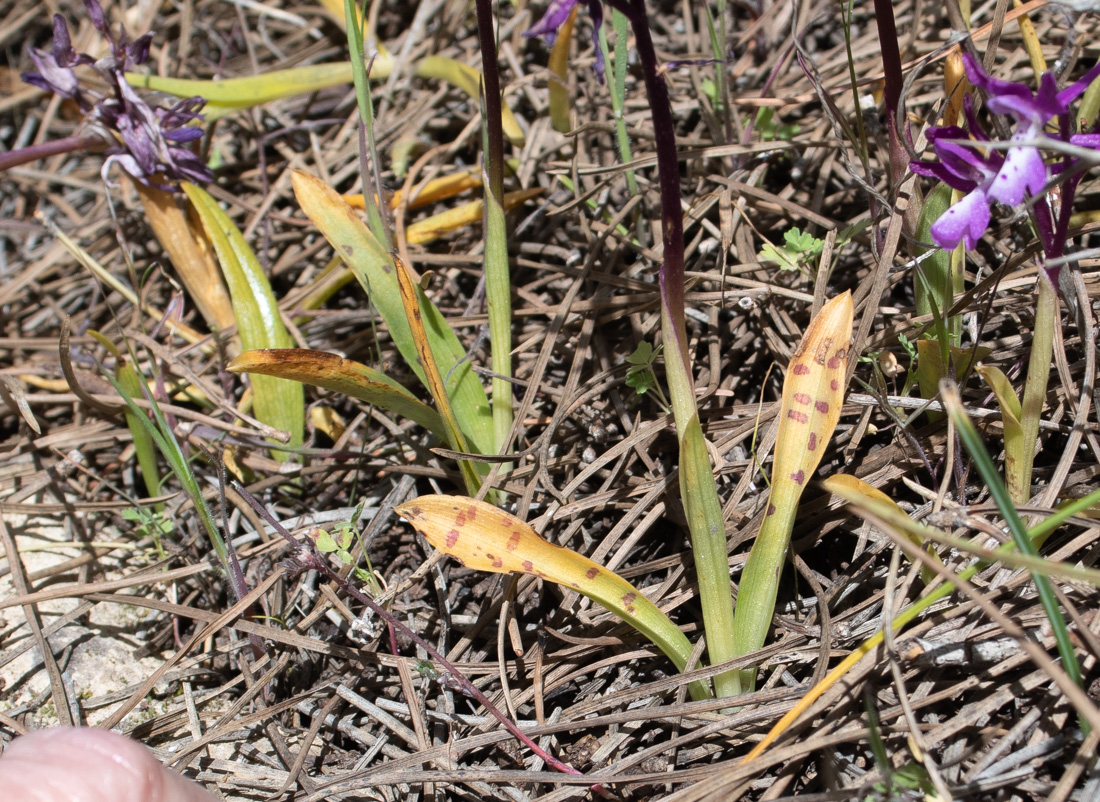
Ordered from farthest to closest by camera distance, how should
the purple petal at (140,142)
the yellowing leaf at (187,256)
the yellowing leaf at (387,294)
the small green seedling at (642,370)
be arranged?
the yellowing leaf at (187,256) → the purple petal at (140,142) → the yellowing leaf at (387,294) → the small green seedling at (642,370)

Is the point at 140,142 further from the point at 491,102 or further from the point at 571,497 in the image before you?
the point at 571,497

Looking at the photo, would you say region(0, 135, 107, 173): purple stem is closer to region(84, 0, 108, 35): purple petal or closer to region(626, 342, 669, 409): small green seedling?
region(84, 0, 108, 35): purple petal

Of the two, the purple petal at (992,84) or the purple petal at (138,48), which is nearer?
the purple petal at (992,84)

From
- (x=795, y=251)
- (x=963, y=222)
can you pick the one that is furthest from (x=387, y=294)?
(x=963, y=222)

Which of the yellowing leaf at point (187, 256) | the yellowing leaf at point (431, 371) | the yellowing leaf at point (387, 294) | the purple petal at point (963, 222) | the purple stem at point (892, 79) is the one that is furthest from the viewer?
the yellowing leaf at point (187, 256)

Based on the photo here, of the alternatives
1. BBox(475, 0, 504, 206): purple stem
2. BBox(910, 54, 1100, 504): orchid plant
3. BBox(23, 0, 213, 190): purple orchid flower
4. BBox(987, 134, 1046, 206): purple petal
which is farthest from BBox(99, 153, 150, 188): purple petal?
BBox(987, 134, 1046, 206): purple petal

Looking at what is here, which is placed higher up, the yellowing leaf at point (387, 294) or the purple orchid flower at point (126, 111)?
the purple orchid flower at point (126, 111)

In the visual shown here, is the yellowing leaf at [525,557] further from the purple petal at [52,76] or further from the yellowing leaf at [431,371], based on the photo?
the purple petal at [52,76]

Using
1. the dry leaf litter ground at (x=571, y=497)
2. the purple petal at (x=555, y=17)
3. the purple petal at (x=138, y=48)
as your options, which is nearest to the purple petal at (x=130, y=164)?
the purple petal at (x=138, y=48)
